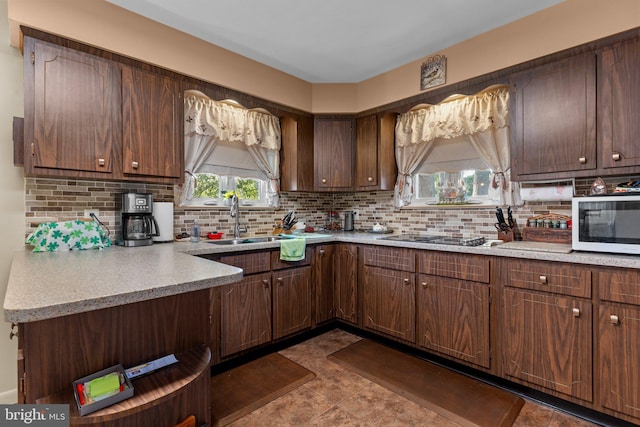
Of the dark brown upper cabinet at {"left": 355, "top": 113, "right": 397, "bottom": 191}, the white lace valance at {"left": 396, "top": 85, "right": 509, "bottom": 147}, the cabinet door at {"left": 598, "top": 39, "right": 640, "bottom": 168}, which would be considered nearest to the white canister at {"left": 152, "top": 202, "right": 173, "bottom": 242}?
the dark brown upper cabinet at {"left": 355, "top": 113, "right": 397, "bottom": 191}

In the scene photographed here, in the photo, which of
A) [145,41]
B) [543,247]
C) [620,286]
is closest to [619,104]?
[543,247]

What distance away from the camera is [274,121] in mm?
3420

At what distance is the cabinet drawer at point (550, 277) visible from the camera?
1.79 metres

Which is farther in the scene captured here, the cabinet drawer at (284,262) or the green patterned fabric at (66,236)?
→ the cabinet drawer at (284,262)

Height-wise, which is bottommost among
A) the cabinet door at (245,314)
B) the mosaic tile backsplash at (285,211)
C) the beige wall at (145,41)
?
the cabinet door at (245,314)

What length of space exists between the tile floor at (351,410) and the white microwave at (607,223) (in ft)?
3.32

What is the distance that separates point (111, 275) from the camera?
1.29 m

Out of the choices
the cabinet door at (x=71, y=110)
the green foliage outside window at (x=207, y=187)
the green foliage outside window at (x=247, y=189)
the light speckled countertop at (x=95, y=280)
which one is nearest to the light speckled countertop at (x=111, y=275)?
the light speckled countertop at (x=95, y=280)

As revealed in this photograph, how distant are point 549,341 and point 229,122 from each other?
9.88ft

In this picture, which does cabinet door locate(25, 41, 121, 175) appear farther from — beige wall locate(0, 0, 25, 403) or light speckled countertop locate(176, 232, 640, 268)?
light speckled countertop locate(176, 232, 640, 268)

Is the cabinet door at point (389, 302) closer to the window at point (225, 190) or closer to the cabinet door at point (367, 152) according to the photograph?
the cabinet door at point (367, 152)

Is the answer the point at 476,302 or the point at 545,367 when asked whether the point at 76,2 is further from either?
the point at 545,367

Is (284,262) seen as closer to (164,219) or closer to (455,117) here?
(164,219)

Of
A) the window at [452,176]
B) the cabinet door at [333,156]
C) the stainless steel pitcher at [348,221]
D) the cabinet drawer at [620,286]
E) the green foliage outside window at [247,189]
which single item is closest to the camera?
the cabinet drawer at [620,286]
